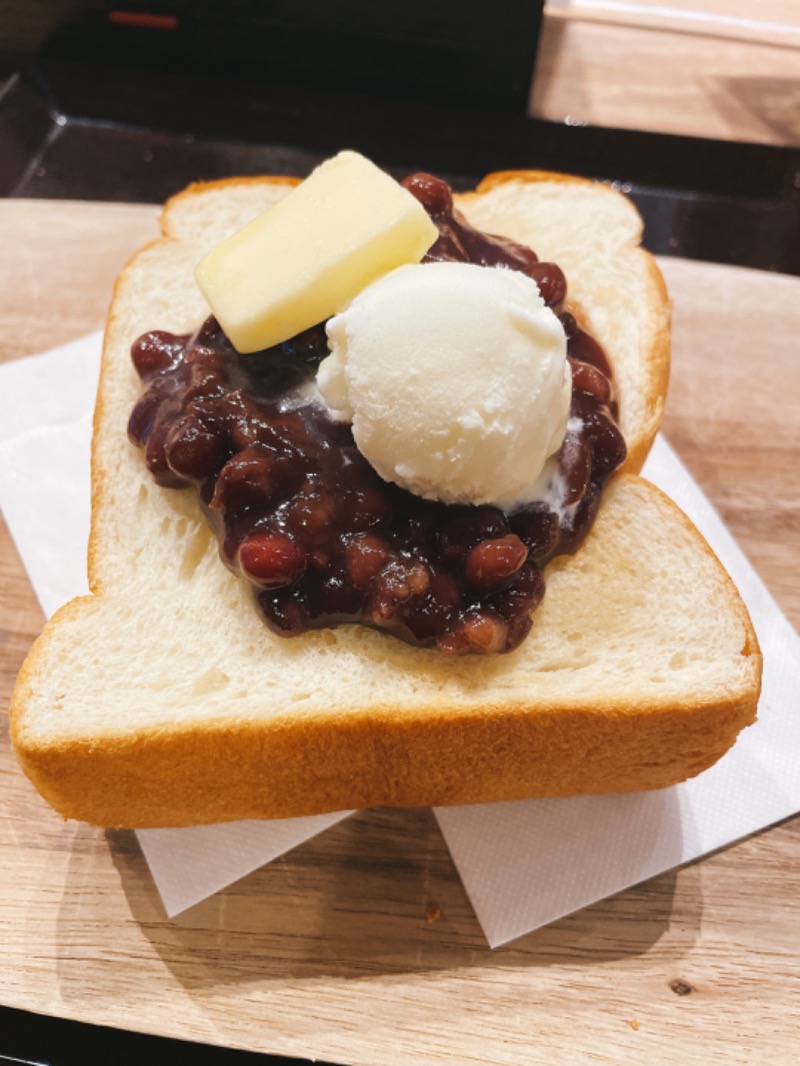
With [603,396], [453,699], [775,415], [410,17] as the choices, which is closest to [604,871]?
[453,699]

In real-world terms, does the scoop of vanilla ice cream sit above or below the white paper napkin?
above

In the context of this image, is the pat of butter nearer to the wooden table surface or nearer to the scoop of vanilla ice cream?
the scoop of vanilla ice cream

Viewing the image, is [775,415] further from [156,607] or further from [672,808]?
[156,607]

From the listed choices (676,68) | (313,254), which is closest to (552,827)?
(313,254)

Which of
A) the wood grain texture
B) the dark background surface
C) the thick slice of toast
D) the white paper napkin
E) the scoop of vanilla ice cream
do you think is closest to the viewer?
the scoop of vanilla ice cream

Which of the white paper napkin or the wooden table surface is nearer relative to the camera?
the wooden table surface

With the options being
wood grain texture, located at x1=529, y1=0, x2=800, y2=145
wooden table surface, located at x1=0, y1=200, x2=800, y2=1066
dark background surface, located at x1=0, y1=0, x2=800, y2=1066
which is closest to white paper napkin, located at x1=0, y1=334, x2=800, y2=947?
wooden table surface, located at x1=0, y1=200, x2=800, y2=1066

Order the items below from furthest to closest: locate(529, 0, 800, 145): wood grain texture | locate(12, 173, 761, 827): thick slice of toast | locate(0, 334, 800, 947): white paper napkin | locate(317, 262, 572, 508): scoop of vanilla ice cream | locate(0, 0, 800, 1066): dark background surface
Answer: locate(529, 0, 800, 145): wood grain texture → locate(0, 0, 800, 1066): dark background surface → locate(0, 334, 800, 947): white paper napkin → locate(12, 173, 761, 827): thick slice of toast → locate(317, 262, 572, 508): scoop of vanilla ice cream

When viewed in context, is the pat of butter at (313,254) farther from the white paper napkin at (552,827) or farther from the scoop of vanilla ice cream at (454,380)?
the white paper napkin at (552,827)
